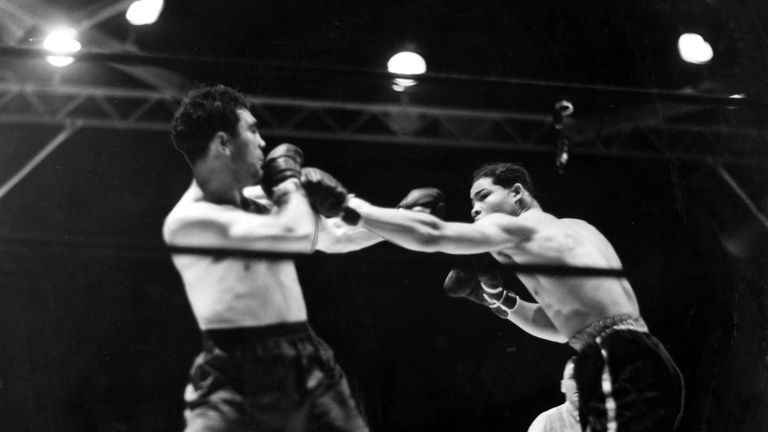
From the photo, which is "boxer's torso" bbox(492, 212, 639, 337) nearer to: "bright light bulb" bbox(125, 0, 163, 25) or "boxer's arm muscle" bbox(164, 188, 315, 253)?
"boxer's arm muscle" bbox(164, 188, 315, 253)

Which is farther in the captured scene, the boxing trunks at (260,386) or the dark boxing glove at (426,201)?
the dark boxing glove at (426,201)

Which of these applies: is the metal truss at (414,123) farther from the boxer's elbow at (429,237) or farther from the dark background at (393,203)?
the boxer's elbow at (429,237)

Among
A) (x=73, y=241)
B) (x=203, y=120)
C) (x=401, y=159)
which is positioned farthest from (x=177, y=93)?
(x=401, y=159)

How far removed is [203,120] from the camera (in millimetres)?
1994

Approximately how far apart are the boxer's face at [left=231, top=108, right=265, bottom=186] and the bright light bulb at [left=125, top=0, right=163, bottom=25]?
347mm

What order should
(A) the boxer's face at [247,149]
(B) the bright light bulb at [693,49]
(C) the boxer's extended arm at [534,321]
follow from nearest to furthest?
(A) the boxer's face at [247,149] → (C) the boxer's extended arm at [534,321] → (B) the bright light bulb at [693,49]

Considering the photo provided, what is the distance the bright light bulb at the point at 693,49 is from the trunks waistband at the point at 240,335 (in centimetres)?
136

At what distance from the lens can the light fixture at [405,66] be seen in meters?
2.10

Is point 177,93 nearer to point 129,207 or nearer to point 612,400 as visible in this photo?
point 129,207

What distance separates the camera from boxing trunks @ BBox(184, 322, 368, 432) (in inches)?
73.3

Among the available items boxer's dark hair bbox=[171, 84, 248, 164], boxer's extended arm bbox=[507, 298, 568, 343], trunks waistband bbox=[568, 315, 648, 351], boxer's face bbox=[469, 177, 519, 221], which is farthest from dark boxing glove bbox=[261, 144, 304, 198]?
trunks waistband bbox=[568, 315, 648, 351]

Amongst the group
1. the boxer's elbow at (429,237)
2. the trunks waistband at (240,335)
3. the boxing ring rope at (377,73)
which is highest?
the boxing ring rope at (377,73)

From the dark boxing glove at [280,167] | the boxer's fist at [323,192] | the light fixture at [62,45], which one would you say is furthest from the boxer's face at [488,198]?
the light fixture at [62,45]

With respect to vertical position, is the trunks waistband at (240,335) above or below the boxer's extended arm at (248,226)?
below
